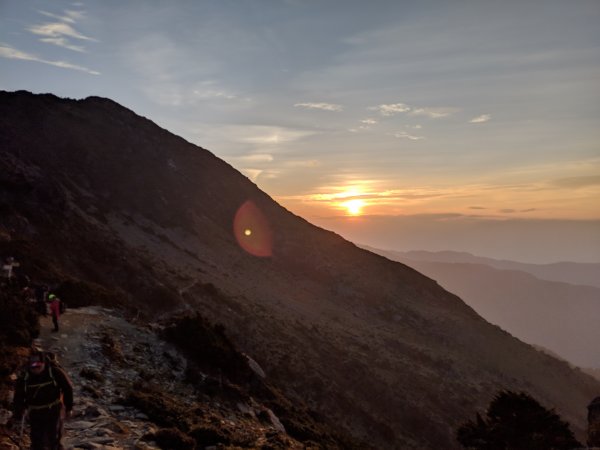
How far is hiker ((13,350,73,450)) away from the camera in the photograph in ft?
26.9

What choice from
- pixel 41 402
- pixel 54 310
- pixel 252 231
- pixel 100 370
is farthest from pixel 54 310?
pixel 252 231

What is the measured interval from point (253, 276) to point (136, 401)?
176ft

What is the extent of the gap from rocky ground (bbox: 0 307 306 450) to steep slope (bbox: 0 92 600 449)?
7264 millimetres

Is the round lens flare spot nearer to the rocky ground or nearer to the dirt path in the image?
the dirt path

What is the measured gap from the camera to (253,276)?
67000 mm

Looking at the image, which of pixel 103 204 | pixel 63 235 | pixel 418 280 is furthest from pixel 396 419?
pixel 103 204

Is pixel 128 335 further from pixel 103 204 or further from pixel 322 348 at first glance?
pixel 103 204

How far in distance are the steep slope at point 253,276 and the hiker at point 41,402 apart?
58.2 feet

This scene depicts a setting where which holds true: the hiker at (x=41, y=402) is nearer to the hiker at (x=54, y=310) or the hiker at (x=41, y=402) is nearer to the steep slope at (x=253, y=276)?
the hiker at (x=54, y=310)

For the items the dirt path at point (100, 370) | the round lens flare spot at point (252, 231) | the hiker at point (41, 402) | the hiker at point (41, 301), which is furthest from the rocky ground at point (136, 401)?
the round lens flare spot at point (252, 231)

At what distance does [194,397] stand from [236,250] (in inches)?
2284

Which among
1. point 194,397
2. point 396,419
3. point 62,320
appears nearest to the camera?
point 194,397

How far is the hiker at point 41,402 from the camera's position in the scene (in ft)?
26.9

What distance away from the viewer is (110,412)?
12523mm
